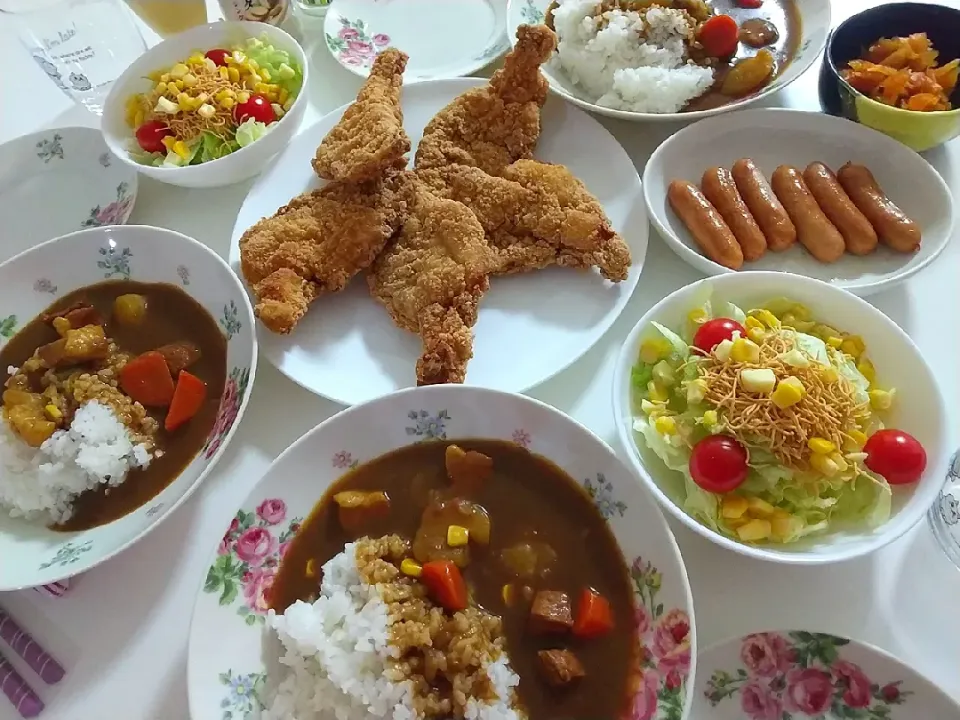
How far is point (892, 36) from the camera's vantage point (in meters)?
2.44

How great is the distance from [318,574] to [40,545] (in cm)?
72

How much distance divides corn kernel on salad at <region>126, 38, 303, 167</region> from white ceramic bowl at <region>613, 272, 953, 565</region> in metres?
1.48

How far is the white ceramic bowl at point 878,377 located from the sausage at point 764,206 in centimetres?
28

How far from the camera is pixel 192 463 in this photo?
1.87 m

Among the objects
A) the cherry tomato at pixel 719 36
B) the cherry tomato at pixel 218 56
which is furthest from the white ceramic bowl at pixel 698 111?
the cherry tomato at pixel 218 56

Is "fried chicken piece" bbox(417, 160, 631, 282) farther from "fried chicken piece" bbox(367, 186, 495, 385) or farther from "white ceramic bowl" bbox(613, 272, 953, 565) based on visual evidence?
"white ceramic bowl" bbox(613, 272, 953, 565)

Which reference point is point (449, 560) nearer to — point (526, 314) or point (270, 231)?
point (526, 314)

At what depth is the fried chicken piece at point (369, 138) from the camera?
2.13m

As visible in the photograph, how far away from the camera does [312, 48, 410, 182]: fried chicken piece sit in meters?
2.13

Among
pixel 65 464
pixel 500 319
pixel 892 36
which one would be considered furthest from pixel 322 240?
pixel 892 36

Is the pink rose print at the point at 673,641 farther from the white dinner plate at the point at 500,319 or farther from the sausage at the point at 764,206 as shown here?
the sausage at the point at 764,206

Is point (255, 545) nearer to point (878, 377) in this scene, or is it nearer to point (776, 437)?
point (776, 437)

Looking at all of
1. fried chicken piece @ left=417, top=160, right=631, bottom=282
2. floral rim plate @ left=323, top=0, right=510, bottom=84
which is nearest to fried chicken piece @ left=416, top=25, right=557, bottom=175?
fried chicken piece @ left=417, top=160, right=631, bottom=282

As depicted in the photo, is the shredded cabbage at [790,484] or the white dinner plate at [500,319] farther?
the white dinner plate at [500,319]
